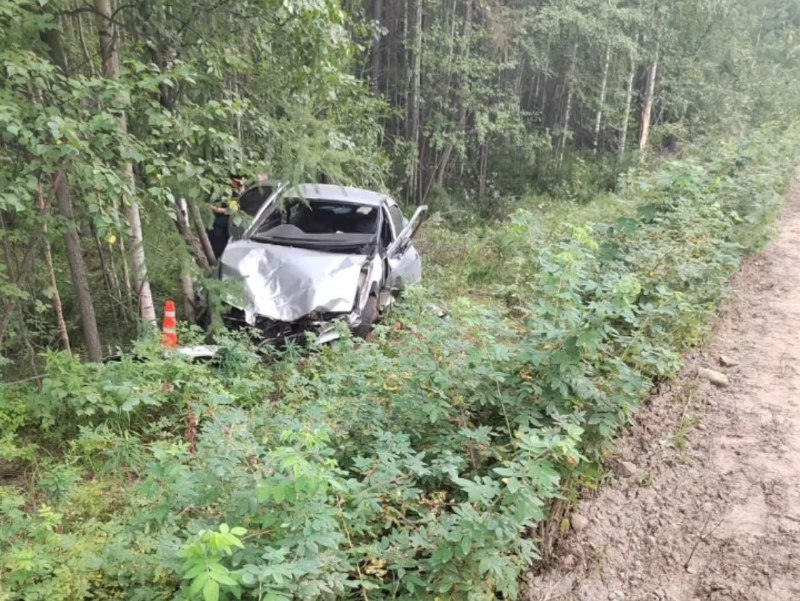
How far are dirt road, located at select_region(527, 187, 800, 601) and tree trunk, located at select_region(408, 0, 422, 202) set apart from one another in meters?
12.0

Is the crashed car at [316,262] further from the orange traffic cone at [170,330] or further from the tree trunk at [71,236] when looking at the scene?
the tree trunk at [71,236]

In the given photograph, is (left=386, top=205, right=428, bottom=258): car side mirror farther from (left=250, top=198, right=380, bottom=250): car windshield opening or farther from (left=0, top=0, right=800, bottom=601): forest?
(left=0, top=0, right=800, bottom=601): forest

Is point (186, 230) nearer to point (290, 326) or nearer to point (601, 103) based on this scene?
point (290, 326)

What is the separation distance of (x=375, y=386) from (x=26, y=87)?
3.24 m

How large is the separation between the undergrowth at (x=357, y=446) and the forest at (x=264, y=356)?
0.02 meters

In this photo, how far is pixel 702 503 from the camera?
2961 mm

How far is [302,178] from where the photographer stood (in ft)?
18.7

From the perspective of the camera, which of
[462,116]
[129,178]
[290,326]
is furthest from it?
[462,116]

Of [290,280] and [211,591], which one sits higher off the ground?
[211,591]

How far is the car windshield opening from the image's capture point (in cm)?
669

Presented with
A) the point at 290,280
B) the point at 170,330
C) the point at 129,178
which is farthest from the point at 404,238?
the point at 129,178

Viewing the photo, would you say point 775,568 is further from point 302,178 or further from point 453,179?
point 453,179

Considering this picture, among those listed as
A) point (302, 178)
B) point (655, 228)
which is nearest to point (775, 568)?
point (655, 228)

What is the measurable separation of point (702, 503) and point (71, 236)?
5.02 m
